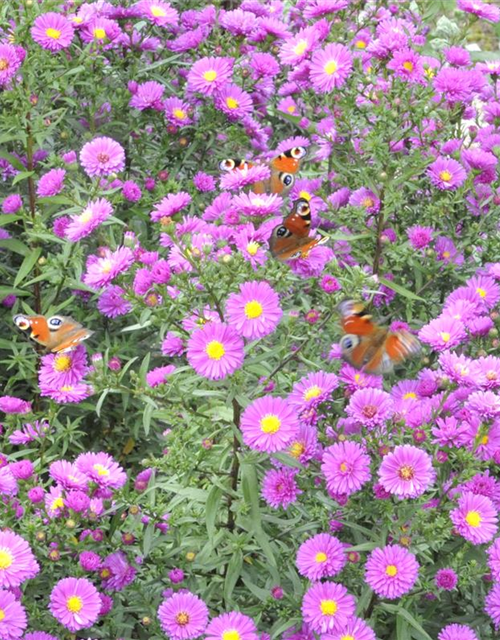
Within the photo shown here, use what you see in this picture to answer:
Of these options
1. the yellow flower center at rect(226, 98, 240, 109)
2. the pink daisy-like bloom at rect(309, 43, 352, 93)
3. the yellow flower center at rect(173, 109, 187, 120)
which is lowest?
the yellow flower center at rect(173, 109, 187, 120)

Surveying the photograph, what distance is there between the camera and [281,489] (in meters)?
2.53

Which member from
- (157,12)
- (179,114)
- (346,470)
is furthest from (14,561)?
(157,12)

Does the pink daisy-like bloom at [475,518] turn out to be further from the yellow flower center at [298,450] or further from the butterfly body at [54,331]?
the butterfly body at [54,331]

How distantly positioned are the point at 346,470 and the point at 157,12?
2180 mm

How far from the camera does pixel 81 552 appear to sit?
261 centimetres

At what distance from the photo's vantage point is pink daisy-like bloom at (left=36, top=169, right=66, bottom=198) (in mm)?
3391

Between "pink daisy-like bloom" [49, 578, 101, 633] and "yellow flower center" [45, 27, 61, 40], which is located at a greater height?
"yellow flower center" [45, 27, 61, 40]

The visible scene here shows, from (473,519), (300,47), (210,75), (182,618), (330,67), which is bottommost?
(182,618)

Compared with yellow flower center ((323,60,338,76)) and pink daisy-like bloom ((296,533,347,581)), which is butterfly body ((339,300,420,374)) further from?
yellow flower center ((323,60,338,76))

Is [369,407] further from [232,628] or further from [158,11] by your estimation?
[158,11]

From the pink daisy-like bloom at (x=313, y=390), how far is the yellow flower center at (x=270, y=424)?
197 mm

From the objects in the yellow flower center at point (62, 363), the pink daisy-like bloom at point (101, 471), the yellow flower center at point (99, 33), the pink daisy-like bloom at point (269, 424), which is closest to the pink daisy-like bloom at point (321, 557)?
the pink daisy-like bloom at point (269, 424)

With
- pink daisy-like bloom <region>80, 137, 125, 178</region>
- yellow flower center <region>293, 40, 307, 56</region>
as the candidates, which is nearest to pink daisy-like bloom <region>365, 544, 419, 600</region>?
pink daisy-like bloom <region>80, 137, 125, 178</region>

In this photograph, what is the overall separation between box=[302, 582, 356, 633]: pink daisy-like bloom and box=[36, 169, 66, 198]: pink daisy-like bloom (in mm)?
1649
